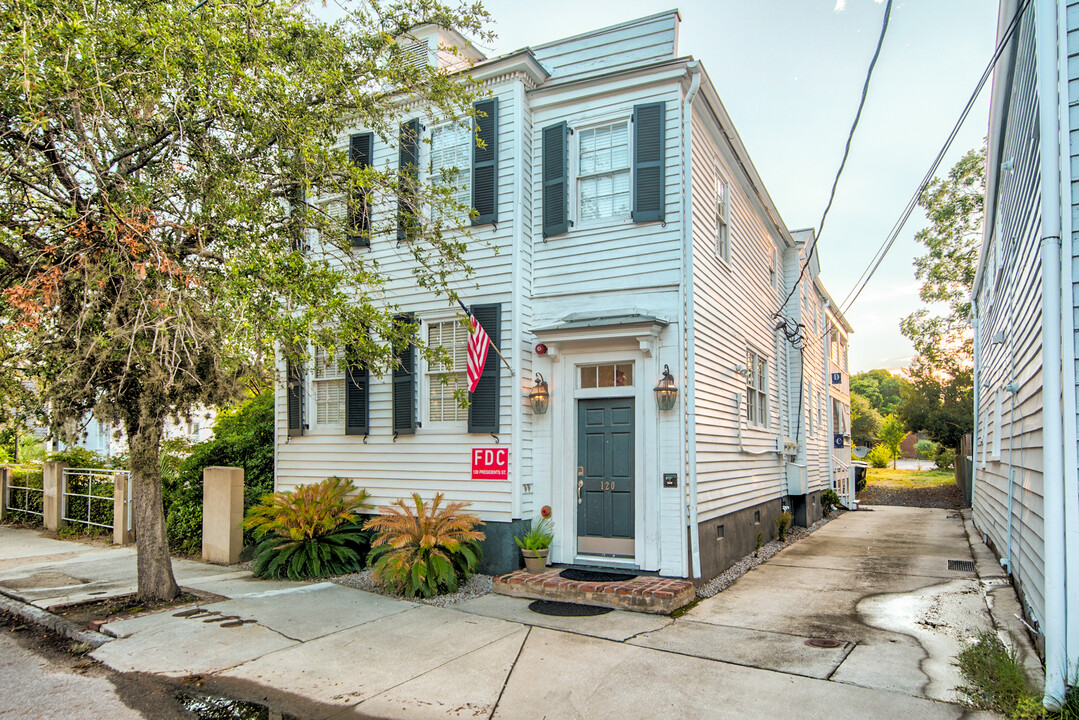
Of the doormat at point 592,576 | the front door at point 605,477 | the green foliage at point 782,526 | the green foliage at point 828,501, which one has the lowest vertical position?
the green foliage at point 828,501

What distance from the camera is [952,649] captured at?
561 centimetres

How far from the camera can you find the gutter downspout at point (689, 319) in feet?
26.0

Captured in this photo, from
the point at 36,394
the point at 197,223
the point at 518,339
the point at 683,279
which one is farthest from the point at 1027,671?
the point at 36,394

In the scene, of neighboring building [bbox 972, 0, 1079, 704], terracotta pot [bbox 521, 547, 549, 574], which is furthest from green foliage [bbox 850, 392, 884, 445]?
terracotta pot [bbox 521, 547, 549, 574]

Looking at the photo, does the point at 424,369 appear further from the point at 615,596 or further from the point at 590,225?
the point at 615,596

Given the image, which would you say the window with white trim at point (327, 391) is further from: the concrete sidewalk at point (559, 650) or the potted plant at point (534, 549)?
the potted plant at point (534, 549)

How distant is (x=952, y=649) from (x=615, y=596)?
300cm

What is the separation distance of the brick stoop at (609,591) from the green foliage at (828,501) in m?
11.3

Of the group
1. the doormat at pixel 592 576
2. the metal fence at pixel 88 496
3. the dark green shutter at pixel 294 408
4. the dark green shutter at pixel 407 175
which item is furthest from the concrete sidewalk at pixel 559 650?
the dark green shutter at pixel 407 175

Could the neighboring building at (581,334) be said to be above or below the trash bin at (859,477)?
above

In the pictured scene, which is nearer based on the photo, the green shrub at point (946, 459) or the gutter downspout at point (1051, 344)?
the gutter downspout at point (1051, 344)

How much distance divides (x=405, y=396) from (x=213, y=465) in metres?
4.33

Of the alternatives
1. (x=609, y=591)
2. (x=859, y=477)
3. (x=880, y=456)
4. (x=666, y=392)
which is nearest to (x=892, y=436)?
(x=880, y=456)

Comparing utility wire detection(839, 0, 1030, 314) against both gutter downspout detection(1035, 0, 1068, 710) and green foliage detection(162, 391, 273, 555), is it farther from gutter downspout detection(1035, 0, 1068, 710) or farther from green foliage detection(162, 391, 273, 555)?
green foliage detection(162, 391, 273, 555)
